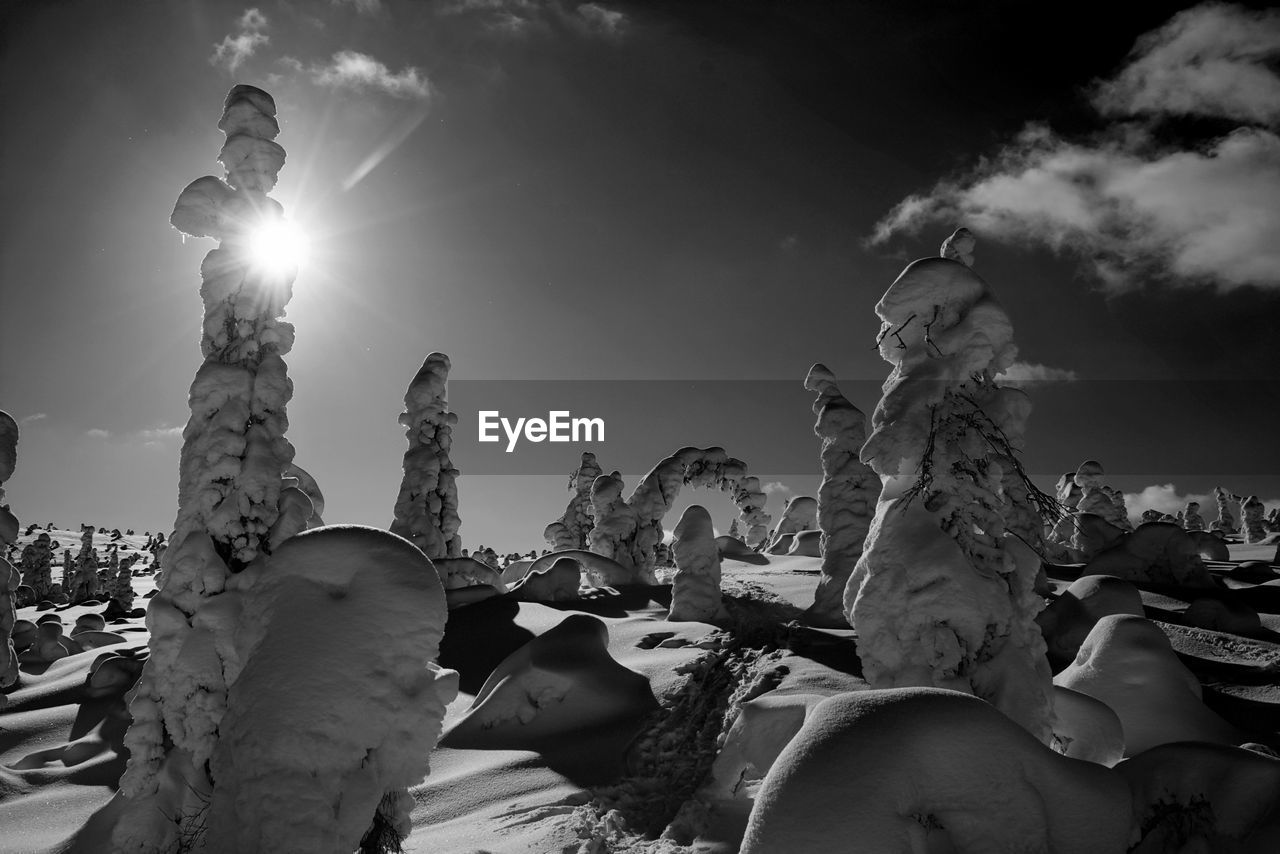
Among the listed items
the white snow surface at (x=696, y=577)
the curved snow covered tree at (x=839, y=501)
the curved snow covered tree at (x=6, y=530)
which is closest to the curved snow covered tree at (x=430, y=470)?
the white snow surface at (x=696, y=577)

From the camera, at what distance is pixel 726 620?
2153 centimetres

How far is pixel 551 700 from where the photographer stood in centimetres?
1557

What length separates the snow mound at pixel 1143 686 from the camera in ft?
39.6

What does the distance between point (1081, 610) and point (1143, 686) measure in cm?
634

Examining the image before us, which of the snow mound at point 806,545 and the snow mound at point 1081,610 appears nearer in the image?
the snow mound at point 1081,610

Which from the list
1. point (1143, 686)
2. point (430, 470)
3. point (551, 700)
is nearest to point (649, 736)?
point (551, 700)

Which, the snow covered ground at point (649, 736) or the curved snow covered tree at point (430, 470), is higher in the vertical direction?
the curved snow covered tree at point (430, 470)

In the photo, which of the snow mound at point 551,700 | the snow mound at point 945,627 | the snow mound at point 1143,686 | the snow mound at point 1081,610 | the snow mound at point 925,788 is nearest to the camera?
the snow mound at point 925,788

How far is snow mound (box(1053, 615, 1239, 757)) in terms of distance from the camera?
12.1 meters

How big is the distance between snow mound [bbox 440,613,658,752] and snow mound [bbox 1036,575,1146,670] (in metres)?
10.6

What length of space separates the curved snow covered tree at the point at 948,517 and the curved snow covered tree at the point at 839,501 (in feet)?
34.1

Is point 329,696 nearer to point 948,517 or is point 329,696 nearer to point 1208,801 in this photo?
point 1208,801

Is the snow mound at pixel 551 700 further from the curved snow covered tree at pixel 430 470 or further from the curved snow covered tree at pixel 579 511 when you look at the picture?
the curved snow covered tree at pixel 579 511

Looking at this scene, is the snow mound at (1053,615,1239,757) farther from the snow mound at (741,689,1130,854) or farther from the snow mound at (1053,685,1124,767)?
the snow mound at (741,689,1130,854)
